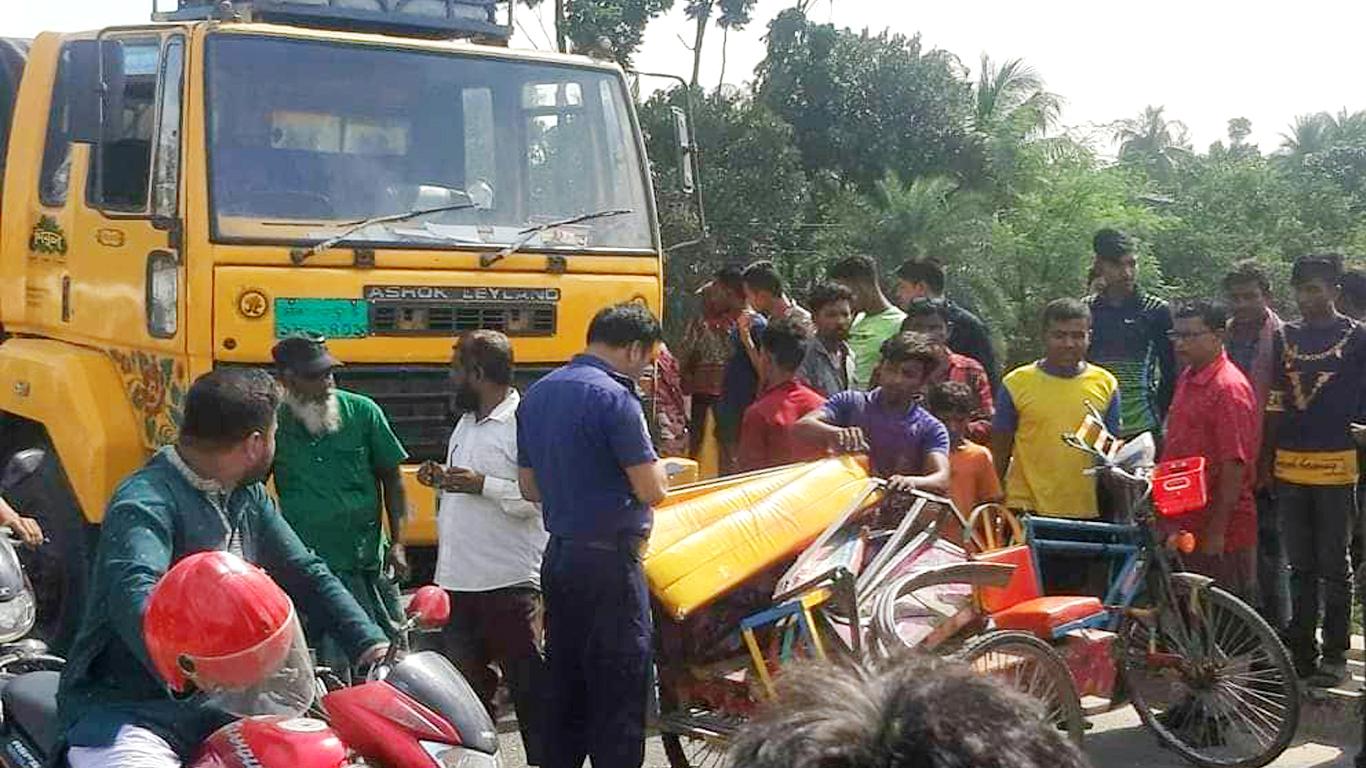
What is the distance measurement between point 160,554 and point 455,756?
646 mm

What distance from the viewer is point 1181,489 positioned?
536 centimetres

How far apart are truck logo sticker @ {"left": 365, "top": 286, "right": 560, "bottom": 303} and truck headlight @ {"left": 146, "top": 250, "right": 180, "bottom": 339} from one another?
684mm

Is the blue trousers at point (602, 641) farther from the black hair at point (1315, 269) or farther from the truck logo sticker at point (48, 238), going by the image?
the black hair at point (1315, 269)

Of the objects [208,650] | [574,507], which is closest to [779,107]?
[574,507]

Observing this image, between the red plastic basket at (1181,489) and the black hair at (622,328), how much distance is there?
200 cm

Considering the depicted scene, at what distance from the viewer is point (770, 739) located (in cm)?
109

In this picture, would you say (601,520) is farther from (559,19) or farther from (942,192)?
(942,192)

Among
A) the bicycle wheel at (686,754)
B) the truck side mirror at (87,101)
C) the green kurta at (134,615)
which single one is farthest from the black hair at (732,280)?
the green kurta at (134,615)

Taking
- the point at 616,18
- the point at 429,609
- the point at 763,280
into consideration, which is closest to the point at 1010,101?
the point at 616,18

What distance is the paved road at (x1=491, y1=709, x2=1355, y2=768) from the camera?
5477 millimetres

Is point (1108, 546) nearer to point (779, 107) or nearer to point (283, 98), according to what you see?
point (283, 98)

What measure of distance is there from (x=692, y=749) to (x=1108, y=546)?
5.29 feet

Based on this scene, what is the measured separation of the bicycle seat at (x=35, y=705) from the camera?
311cm

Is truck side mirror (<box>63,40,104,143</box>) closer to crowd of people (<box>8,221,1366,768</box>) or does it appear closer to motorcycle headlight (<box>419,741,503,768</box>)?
crowd of people (<box>8,221,1366,768</box>)
